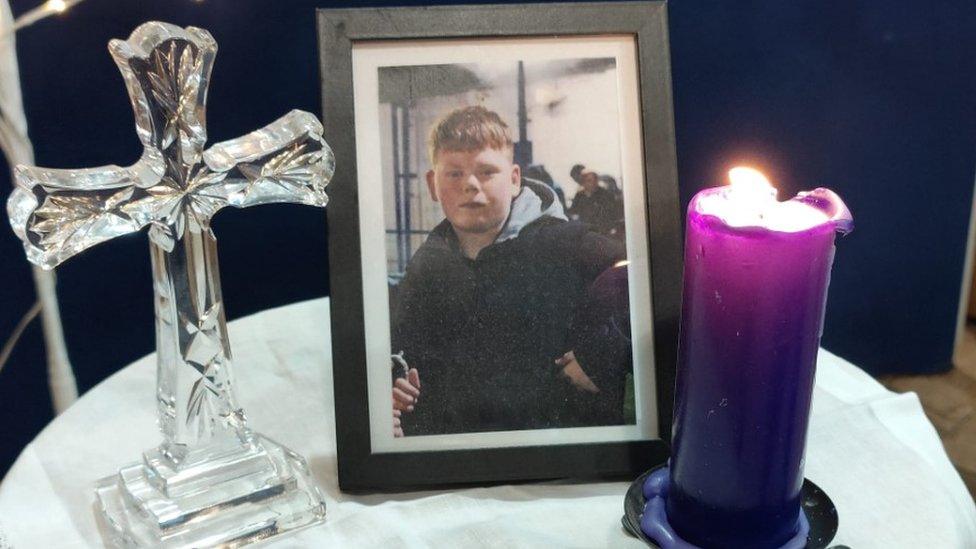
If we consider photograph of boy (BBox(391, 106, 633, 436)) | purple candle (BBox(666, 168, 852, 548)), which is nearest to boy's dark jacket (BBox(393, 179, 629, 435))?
photograph of boy (BBox(391, 106, 633, 436))

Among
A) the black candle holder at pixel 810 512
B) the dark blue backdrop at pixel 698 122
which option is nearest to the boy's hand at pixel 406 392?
the black candle holder at pixel 810 512

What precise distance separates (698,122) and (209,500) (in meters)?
0.68

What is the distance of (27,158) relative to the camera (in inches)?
36.7

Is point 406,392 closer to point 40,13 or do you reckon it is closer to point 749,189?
point 749,189

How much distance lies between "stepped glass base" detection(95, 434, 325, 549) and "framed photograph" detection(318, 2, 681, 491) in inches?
1.5

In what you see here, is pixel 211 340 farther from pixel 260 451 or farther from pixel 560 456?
pixel 560 456

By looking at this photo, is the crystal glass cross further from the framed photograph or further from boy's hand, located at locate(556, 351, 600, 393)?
boy's hand, located at locate(556, 351, 600, 393)

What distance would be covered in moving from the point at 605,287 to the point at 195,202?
25 cm

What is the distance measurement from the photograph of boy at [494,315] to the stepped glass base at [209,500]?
8 centimetres

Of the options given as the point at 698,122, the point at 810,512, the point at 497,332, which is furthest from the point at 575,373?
the point at 698,122

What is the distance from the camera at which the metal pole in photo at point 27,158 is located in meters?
0.89

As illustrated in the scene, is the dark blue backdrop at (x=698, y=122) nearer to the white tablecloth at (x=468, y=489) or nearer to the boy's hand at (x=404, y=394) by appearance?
the white tablecloth at (x=468, y=489)

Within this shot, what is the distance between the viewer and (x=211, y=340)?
575mm

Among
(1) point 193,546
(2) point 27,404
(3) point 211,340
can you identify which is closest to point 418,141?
(3) point 211,340
